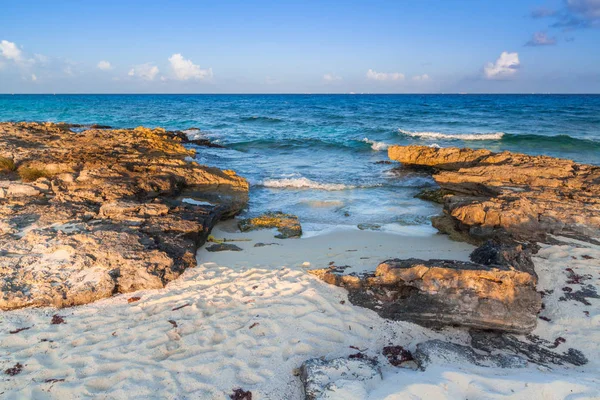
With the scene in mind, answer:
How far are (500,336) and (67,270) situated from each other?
17.0ft

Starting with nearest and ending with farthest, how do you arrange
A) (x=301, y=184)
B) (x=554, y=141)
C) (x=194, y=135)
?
(x=301, y=184) < (x=554, y=141) < (x=194, y=135)

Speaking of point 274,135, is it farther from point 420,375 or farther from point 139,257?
point 420,375

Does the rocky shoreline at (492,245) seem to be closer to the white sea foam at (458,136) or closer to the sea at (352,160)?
the sea at (352,160)

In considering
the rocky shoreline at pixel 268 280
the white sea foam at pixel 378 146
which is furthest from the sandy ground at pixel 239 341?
the white sea foam at pixel 378 146

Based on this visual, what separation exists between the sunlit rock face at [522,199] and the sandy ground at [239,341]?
1.01 metres

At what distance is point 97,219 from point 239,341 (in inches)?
140

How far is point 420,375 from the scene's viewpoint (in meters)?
3.28

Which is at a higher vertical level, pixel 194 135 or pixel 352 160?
pixel 194 135

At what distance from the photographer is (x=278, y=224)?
25.6ft

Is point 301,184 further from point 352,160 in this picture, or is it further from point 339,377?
point 339,377

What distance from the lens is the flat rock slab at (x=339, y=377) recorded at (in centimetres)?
300

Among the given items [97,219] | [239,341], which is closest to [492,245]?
[239,341]

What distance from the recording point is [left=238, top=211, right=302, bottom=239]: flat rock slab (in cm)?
747

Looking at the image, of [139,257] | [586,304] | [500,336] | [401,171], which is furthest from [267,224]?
[401,171]
